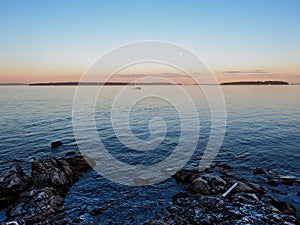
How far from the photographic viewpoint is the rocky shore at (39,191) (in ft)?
40.9

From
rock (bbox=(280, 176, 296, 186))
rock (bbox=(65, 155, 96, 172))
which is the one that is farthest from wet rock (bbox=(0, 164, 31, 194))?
rock (bbox=(280, 176, 296, 186))

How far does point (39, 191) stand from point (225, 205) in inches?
476

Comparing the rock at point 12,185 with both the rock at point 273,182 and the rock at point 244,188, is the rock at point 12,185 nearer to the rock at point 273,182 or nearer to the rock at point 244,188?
the rock at point 244,188

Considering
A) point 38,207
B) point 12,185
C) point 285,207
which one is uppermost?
point 12,185

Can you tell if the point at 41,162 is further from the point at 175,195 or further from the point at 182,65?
the point at 182,65

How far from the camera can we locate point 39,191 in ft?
47.5

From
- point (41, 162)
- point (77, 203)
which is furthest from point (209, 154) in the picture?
point (41, 162)

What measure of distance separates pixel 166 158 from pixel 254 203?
10649 mm

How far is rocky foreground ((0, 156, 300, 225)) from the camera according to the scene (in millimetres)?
11961

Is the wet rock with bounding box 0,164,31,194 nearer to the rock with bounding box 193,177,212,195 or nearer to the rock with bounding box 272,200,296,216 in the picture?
the rock with bounding box 193,177,212,195

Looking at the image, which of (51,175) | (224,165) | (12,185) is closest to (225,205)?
(224,165)

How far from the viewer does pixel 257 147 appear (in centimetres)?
2589

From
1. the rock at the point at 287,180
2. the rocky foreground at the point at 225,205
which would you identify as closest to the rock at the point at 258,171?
the rocky foreground at the point at 225,205

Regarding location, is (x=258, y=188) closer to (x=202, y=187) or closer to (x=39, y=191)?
(x=202, y=187)
